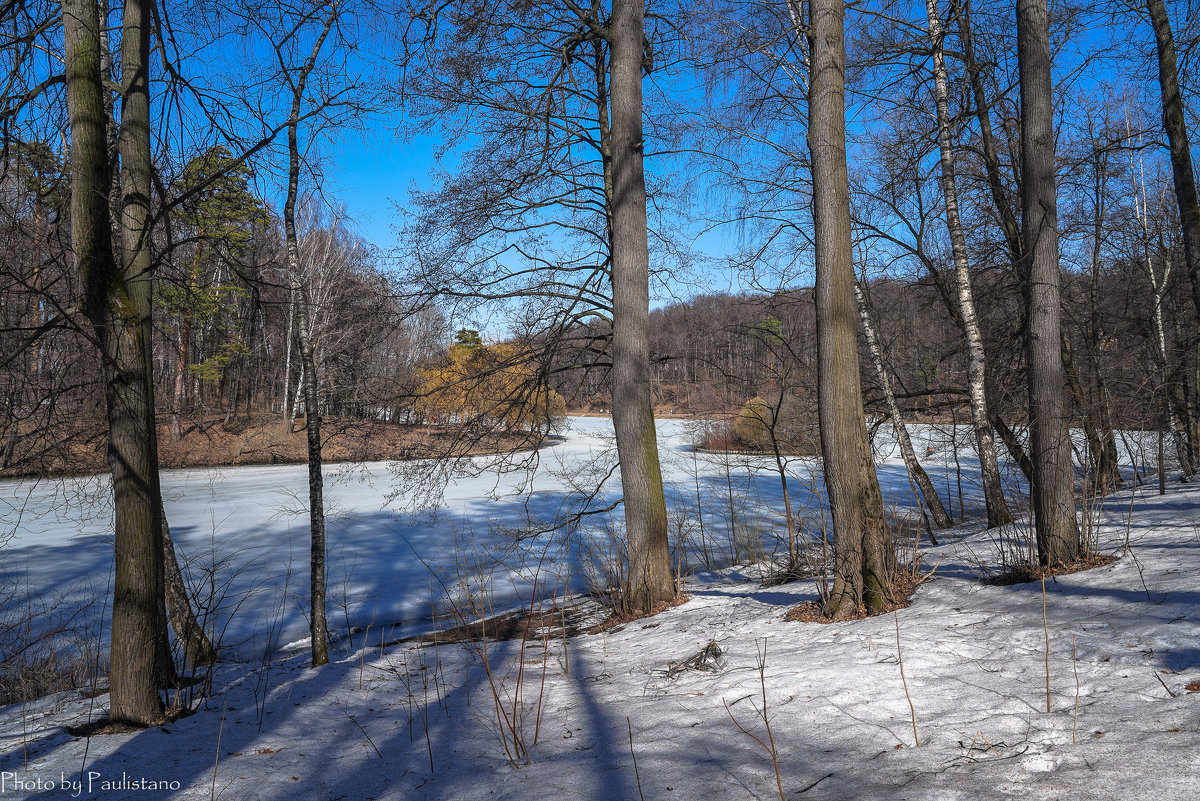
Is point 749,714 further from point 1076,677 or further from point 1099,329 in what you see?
point 1099,329

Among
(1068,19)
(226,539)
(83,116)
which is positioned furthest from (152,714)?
(1068,19)

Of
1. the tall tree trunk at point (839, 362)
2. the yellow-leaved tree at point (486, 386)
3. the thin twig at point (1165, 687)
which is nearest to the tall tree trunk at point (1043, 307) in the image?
the tall tree trunk at point (839, 362)

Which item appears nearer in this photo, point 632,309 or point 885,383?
point 632,309

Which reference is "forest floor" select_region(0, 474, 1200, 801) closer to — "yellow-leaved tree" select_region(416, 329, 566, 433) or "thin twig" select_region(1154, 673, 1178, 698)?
"thin twig" select_region(1154, 673, 1178, 698)

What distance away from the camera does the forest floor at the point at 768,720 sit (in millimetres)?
2297

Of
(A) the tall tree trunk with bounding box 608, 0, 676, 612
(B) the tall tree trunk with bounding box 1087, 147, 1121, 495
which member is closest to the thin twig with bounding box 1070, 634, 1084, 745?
(A) the tall tree trunk with bounding box 608, 0, 676, 612

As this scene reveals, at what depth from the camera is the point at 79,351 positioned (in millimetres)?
6211

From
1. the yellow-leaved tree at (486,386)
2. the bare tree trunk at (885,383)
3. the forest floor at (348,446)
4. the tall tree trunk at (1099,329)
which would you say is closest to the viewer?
the forest floor at (348,446)

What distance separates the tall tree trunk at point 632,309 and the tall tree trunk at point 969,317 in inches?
180

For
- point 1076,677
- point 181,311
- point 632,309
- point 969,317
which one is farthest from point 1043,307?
point 181,311

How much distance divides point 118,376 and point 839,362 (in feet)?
15.4

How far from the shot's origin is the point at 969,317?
8.98m

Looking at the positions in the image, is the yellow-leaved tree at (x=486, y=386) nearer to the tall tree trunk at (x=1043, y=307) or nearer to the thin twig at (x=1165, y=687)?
the tall tree trunk at (x=1043, y=307)

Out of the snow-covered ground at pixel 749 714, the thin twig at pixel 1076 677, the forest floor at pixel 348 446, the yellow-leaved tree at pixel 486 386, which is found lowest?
the snow-covered ground at pixel 749 714
